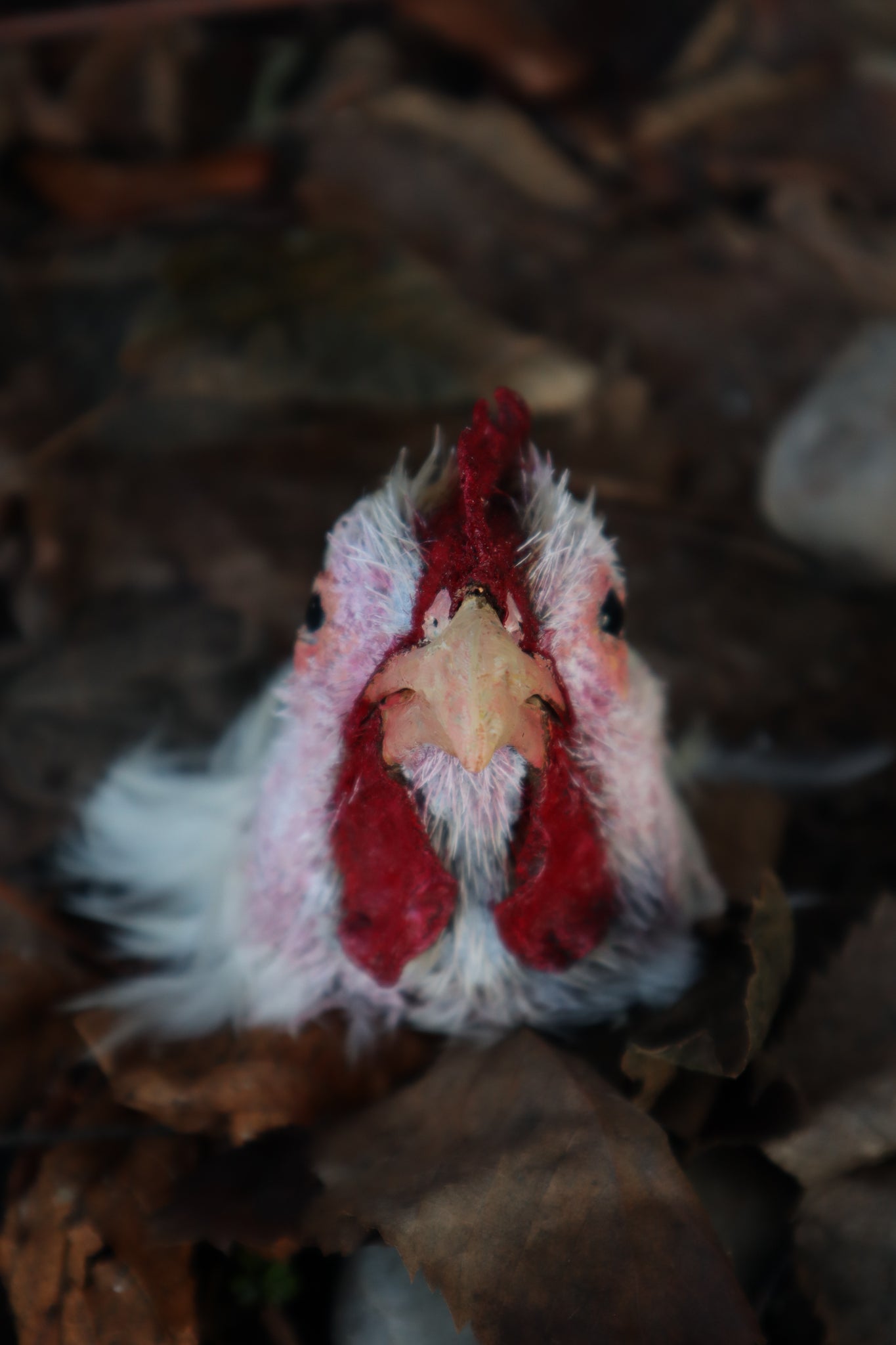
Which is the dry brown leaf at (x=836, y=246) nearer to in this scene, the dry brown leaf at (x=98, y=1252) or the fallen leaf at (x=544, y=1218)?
the fallen leaf at (x=544, y=1218)

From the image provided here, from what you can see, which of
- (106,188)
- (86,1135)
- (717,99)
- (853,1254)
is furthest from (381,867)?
(717,99)

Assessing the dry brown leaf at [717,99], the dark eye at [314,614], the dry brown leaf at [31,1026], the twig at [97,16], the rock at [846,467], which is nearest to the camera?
the dark eye at [314,614]

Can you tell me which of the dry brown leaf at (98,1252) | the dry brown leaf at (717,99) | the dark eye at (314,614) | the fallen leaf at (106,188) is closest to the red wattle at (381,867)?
the dark eye at (314,614)

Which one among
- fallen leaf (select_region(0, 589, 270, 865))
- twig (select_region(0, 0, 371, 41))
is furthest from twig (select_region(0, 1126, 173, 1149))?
twig (select_region(0, 0, 371, 41))

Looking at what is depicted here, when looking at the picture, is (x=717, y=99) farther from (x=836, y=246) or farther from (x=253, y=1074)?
(x=253, y=1074)

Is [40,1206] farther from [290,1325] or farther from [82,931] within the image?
[82,931]
